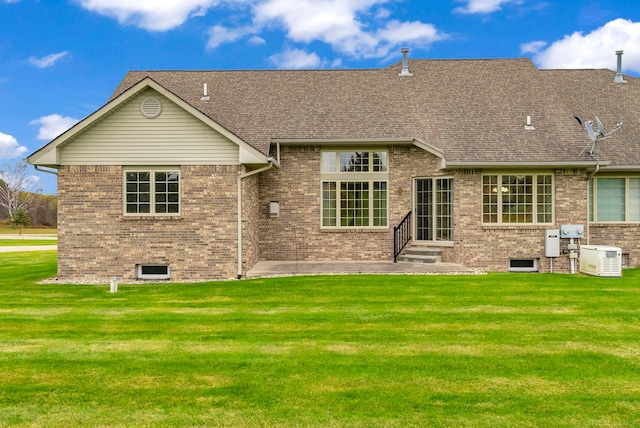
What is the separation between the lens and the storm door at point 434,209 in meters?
14.1

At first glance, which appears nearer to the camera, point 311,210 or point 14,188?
point 311,210

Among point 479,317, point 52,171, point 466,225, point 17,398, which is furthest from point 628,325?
point 52,171

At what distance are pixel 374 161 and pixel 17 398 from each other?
12.0 m

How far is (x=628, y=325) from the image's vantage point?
7.02 m

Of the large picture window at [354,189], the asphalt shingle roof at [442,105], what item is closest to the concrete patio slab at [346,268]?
the large picture window at [354,189]

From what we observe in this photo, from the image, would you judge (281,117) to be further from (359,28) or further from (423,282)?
(359,28)

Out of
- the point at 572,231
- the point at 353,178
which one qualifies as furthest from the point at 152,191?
the point at 572,231

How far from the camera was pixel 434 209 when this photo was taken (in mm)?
14242

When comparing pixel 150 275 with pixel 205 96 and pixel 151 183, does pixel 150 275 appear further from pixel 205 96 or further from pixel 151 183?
pixel 205 96

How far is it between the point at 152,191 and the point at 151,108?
2.12 m

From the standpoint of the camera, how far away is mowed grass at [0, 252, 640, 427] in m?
4.04

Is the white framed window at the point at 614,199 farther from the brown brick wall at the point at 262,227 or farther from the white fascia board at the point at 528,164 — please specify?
the white fascia board at the point at 528,164

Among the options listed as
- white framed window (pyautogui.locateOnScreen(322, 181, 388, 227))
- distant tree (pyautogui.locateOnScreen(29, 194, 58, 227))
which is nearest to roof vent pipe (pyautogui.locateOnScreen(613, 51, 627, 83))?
white framed window (pyautogui.locateOnScreen(322, 181, 388, 227))

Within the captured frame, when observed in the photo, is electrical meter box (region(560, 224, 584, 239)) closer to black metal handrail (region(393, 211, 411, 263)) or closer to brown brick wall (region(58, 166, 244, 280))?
black metal handrail (region(393, 211, 411, 263))
